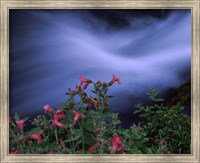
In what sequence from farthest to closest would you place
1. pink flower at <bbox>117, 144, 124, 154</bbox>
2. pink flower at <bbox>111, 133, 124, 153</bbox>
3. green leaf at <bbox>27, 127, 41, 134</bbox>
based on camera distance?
green leaf at <bbox>27, 127, 41, 134</bbox> < pink flower at <bbox>117, 144, 124, 154</bbox> < pink flower at <bbox>111, 133, 124, 153</bbox>

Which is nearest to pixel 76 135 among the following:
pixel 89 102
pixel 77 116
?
pixel 77 116

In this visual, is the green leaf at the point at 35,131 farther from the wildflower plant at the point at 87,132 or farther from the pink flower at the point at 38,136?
the pink flower at the point at 38,136

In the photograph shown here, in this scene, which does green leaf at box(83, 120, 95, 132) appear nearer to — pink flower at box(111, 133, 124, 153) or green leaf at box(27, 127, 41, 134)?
pink flower at box(111, 133, 124, 153)

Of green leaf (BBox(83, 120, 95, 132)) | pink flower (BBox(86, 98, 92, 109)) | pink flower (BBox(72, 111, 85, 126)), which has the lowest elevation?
green leaf (BBox(83, 120, 95, 132))

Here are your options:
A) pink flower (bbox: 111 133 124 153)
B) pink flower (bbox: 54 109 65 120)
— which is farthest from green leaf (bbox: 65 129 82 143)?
pink flower (bbox: 111 133 124 153)

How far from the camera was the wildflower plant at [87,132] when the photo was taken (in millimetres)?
3186

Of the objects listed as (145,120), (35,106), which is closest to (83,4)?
(35,106)

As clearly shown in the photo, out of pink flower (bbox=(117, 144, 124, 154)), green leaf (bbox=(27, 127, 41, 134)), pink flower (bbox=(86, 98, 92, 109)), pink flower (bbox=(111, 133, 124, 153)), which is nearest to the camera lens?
pink flower (bbox=(111, 133, 124, 153))

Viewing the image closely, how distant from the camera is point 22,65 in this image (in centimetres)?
352

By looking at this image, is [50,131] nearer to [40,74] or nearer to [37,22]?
[40,74]

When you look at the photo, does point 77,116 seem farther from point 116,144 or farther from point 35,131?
point 35,131

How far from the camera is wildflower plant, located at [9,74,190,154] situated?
319 cm

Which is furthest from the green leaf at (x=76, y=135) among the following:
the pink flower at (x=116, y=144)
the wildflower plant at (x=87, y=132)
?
the pink flower at (x=116, y=144)

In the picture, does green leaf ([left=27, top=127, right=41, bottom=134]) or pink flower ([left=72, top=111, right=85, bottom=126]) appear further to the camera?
green leaf ([left=27, top=127, right=41, bottom=134])
